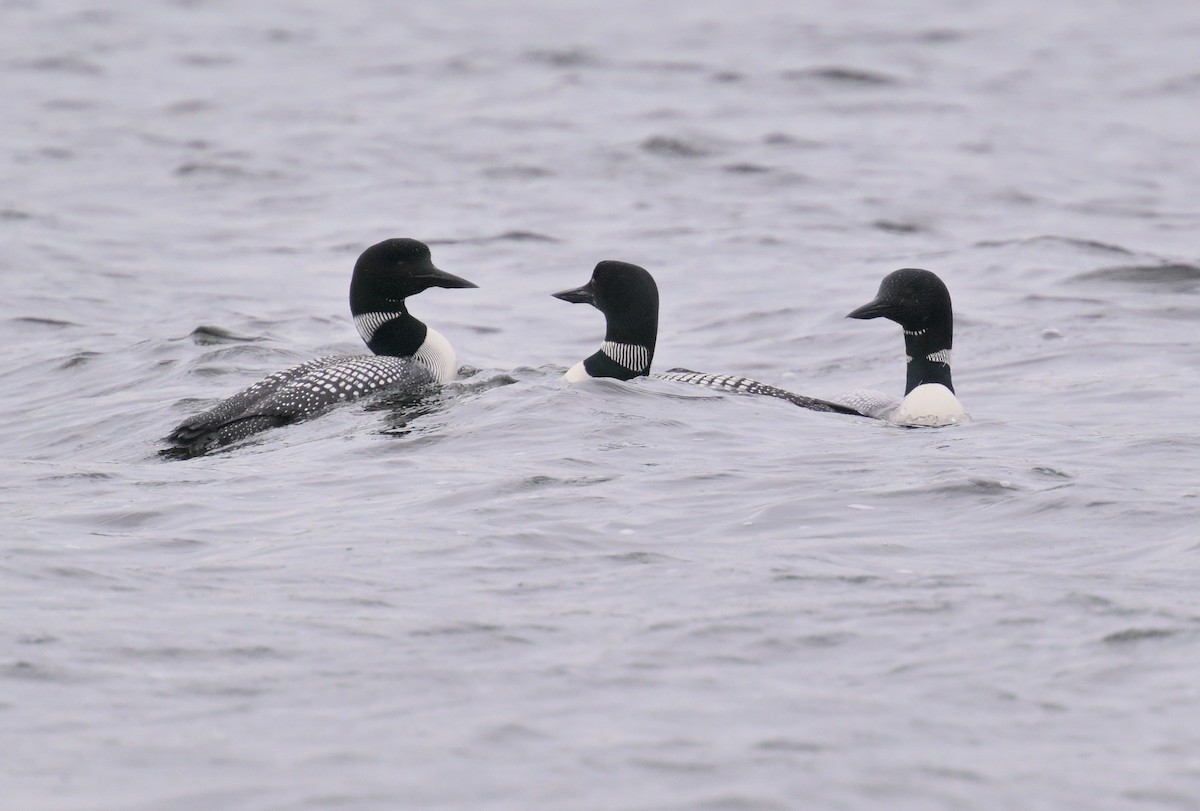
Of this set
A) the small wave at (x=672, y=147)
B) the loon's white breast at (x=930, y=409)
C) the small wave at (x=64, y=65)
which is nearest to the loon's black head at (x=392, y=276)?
the loon's white breast at (x=930, y=409)

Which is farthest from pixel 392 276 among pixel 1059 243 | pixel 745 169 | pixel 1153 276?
pixel 745 169

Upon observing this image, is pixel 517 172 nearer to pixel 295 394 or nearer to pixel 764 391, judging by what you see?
pixel 764 391

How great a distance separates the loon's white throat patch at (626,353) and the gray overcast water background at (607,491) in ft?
1.03

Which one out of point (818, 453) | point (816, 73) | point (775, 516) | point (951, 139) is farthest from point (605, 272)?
point (816, 73)

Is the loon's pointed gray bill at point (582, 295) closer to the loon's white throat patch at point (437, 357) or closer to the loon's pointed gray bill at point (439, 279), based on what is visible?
the loon's pointed gray bill at point (439, 279)

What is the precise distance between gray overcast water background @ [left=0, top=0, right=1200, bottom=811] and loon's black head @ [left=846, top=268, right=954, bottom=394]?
385 millimetres

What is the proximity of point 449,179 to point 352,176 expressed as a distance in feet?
3.01

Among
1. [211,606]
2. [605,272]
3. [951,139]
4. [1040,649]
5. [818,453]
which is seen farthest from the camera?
[951,139]

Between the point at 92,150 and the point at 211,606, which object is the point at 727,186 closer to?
the point at 92,150

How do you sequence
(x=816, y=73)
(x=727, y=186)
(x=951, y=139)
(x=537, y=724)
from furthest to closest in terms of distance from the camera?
1. (x=816, y=73)
2. (x=951, y=139)
3. (x=727, y=186)
4. (x=537, y=724)

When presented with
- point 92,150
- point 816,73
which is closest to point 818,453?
point 92,150

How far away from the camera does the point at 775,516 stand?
590cm

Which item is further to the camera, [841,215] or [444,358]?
[841,215]

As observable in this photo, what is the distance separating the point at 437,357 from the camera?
8.77 meters
